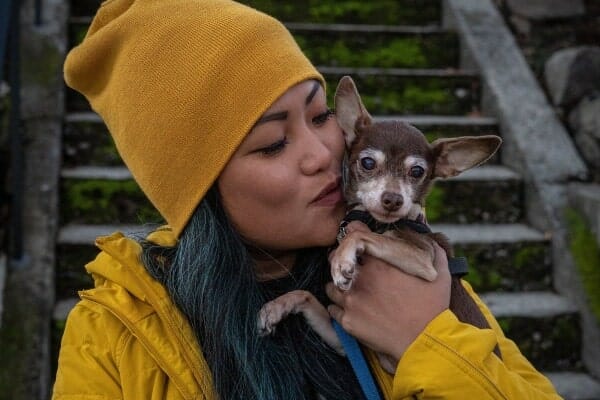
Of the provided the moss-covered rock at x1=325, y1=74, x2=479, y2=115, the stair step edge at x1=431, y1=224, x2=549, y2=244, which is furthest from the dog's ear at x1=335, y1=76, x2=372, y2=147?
the moss-covered rock at x1=325, y1=74, x2=479, y2=115

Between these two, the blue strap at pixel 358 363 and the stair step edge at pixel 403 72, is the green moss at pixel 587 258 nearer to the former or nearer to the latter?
the stair step edge at pixel 403 72

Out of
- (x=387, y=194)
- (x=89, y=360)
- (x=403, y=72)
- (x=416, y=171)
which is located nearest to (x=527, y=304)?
(x=403, y=72)

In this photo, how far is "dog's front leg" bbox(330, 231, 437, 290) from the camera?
186cm

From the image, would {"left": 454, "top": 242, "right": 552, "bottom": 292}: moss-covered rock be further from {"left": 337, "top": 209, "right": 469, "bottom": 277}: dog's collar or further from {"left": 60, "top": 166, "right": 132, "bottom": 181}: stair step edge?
{"left": 60, "top": 166, "right": 132, "bottom": 181}: stair step edge

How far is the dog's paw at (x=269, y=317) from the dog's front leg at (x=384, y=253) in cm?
17

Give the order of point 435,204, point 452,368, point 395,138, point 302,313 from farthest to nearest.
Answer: point 435,204, point 395,138, point 302,313, point 452,368

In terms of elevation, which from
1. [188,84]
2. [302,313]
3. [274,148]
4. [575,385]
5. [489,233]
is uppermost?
[188,84]

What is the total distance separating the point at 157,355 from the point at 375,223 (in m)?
0.71

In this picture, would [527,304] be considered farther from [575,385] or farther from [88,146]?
[88,146]

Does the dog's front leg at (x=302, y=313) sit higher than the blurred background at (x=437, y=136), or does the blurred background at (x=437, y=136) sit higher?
the dog's front leg at (x=302, y=313)

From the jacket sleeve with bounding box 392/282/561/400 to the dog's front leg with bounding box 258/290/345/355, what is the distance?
0.31 metres

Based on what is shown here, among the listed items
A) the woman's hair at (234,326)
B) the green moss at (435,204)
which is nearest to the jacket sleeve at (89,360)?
the woman's hair at (234,326)

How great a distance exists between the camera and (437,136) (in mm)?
4512

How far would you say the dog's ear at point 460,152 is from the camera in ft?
6.84
